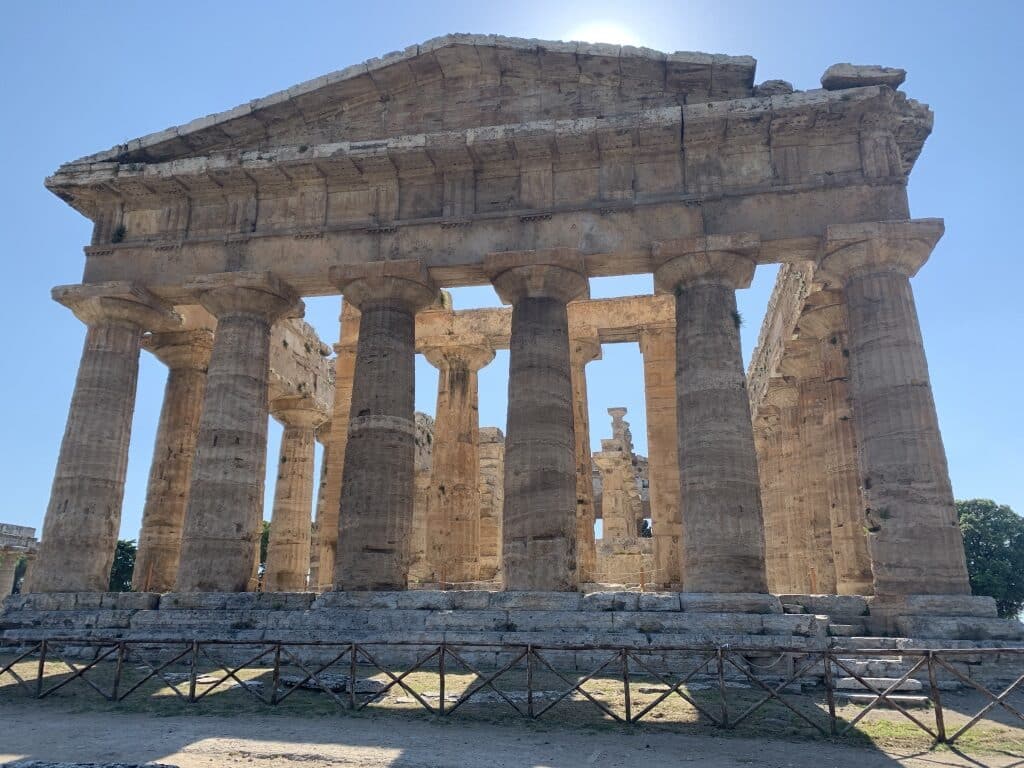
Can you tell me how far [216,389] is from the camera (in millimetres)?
17594

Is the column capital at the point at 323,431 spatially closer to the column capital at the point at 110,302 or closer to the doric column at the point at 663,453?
the column capital at the point at 110,302

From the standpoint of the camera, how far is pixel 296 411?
86.5 feet

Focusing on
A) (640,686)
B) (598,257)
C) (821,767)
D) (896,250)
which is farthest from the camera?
(598,257)

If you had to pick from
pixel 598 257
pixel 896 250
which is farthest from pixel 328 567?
pixel 896 250

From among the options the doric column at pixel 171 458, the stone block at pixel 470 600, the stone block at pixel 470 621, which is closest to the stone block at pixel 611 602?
the stone block at pixel 470 621

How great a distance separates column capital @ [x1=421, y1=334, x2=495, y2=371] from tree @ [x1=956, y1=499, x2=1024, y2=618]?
31616 mm

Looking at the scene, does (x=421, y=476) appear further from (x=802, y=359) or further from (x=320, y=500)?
(x=802, y=359)

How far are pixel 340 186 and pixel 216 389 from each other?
18.5 ft

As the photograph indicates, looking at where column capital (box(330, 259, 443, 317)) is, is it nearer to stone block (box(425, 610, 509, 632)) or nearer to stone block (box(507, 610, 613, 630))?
stone block (box(425, 610, 509, 632))

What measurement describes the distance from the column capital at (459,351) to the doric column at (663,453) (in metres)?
4.94

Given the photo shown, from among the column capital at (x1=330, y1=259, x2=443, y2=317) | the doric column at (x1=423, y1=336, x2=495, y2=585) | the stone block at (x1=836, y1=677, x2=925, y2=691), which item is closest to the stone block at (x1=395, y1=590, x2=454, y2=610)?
the column capital at (x1=330, y1=259, x2=443, y2=317)

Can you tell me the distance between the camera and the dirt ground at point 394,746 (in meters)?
7.52

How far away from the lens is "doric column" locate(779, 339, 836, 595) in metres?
22.1

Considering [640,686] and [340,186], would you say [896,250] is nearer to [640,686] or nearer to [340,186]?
[640,686]
